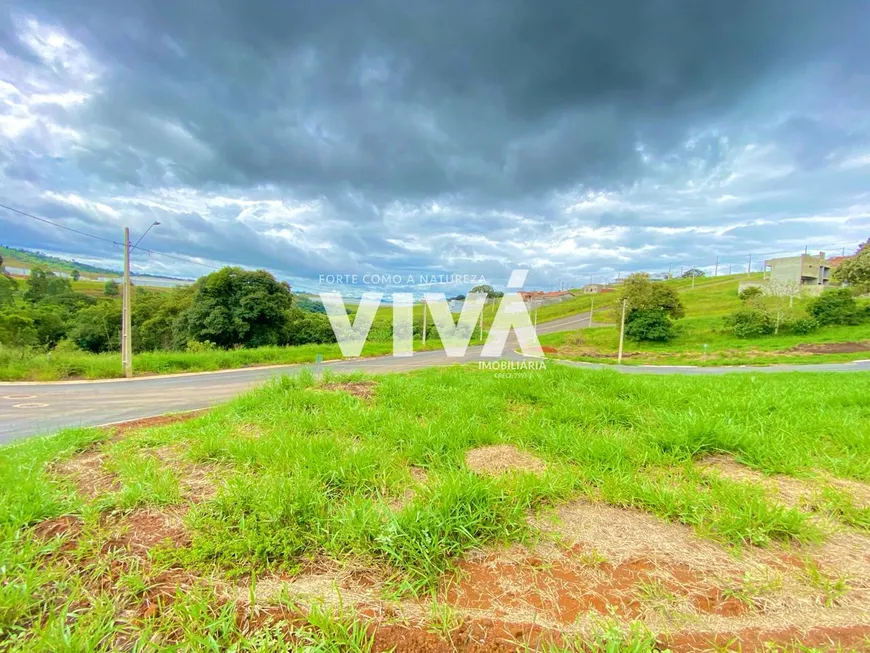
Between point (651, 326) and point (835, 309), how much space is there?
14.1 meters

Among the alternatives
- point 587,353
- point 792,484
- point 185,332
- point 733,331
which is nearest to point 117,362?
point 185,332

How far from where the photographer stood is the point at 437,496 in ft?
6.85

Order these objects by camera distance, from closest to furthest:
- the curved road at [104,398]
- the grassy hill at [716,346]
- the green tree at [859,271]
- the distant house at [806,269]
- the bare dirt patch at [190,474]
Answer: the bare dirt patch at [190,474] < the curved road at [104,398] < the grassy hill at [716,346] < the green tree at [859,271] < the distant house at [806,269]

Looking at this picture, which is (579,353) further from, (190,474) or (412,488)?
(190,474)

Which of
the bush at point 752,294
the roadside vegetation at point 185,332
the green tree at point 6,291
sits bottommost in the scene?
the roadside vegetation at point 185,332

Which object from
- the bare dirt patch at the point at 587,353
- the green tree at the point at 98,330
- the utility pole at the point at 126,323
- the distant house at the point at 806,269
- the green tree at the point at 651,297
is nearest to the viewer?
the utility pole at the point at 126,323

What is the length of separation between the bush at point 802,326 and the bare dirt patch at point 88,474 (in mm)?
37851

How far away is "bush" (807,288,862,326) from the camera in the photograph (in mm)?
26172

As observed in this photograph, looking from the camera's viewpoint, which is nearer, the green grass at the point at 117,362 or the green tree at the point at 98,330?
the green grass at the point at 117,362

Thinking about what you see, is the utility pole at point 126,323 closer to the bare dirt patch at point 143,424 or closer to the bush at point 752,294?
the bare dirt patch at point 143,424

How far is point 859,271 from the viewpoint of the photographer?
103ft

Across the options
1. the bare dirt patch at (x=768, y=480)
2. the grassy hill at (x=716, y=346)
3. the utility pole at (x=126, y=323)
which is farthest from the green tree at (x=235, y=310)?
the bare dirt patch at (x=768, y=480)

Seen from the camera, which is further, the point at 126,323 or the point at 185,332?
the point at 185,332

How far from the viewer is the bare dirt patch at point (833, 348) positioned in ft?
66.9
